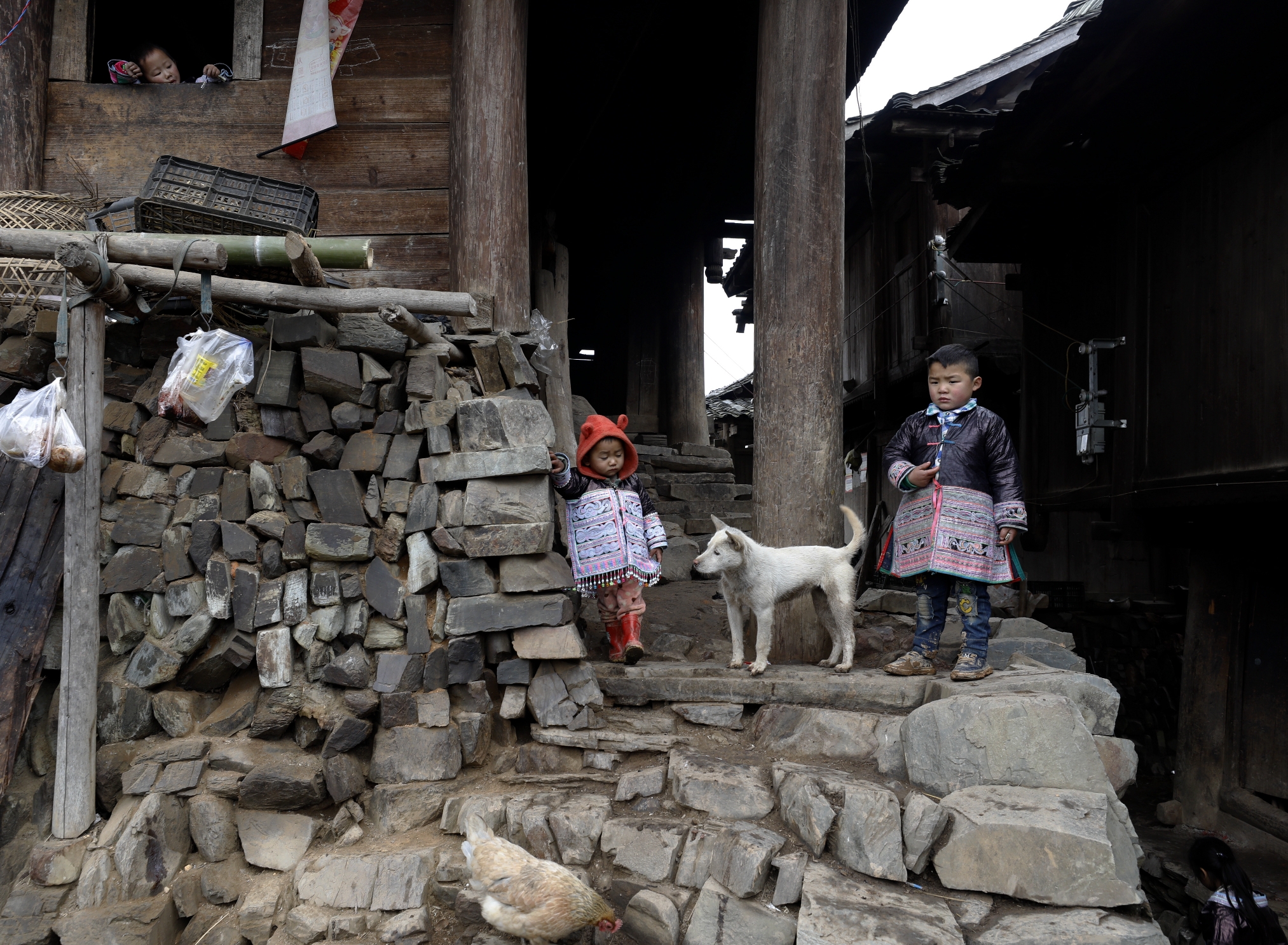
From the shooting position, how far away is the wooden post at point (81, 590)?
4.02 m

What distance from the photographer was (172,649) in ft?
14.3

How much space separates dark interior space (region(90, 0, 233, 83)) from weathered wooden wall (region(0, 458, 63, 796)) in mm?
4305

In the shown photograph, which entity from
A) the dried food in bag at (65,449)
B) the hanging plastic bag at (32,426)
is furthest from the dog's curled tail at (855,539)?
the hanging plastic bag at (32,426)

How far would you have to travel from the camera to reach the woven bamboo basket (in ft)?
14.5

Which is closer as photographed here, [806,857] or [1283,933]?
[806,857]

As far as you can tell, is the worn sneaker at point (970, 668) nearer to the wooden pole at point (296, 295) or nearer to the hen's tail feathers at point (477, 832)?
the hen's tail feathers at point (477, 832)

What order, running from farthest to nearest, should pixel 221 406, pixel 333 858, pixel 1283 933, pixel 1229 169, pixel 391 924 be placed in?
pixel 1229 169, pixel 1283 933, pixel 221 406, pixel 333 858, pixel 391 924

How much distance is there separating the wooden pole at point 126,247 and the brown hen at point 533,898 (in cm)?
316

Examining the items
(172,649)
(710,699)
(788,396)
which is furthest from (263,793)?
(788,396)

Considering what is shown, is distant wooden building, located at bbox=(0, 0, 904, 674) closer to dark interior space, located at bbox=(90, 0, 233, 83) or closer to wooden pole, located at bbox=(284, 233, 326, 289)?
dark interior space, located at bbox=(90, 0, 233, 83)

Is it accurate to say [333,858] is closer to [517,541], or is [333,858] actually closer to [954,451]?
[517,541]

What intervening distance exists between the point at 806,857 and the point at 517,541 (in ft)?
6.71

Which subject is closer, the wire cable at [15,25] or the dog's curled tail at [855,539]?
the dog's curled tail at [855,539]

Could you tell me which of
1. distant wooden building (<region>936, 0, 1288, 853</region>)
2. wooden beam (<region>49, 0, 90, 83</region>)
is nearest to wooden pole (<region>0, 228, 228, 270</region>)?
wooden beam (<region>49, 0, 90, 83</region>)
